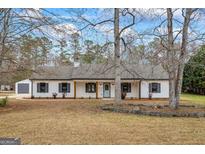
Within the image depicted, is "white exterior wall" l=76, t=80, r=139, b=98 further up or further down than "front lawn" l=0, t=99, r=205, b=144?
further up

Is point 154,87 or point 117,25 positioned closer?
point 117,25

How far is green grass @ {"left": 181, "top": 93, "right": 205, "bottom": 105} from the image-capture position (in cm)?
1406

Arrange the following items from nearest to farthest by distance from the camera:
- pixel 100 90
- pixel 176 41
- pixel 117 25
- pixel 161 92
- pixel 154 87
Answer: pixel 176 41
pixel 117 25
pixel 161 92
pixel 154 87
pixel 100 90

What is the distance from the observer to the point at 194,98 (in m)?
14.2

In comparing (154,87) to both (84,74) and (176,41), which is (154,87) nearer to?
(84,74)

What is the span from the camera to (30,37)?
12.3 meters

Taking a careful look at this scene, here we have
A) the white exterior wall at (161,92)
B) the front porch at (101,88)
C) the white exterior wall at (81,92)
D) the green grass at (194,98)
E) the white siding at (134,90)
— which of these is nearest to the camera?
the green grass at (194,98)

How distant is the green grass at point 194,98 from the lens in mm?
14062

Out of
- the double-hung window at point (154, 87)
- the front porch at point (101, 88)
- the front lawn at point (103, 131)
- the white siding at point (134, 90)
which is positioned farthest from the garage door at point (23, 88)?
the front lawn at point (103, 131)

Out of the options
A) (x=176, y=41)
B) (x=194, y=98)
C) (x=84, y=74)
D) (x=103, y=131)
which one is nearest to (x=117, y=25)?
(x=176, y=41)

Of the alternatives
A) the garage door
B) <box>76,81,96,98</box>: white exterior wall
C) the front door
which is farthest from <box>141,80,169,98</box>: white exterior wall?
the garage door

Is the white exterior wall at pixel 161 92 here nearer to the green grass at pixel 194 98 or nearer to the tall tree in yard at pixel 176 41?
the green grass at pixel 194 98

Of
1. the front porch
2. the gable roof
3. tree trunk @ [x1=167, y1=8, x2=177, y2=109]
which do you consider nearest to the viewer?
tree trunk @ [x1=167, y1=8, x2=177, y2=109]

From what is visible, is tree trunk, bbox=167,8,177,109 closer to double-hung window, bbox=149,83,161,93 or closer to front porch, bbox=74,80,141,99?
double-hung window, bbox=149,83,161,93
